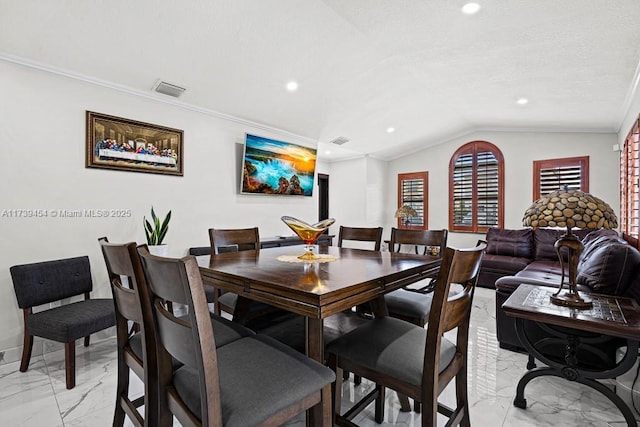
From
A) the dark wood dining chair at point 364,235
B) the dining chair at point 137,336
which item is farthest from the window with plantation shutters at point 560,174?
the dining chair at point 137,336

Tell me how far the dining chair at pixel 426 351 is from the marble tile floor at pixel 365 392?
52cm

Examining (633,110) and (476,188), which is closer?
(633,110)

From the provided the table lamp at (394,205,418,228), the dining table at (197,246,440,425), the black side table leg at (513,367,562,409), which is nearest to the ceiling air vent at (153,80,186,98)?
the dining table at (197,246,440,425)

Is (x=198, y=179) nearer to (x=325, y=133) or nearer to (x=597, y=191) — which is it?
(x=325, y=133)

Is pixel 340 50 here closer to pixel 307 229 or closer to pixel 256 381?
pixel 307 229

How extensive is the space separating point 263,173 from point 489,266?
3636 mm

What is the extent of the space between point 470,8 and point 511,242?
3918 mm

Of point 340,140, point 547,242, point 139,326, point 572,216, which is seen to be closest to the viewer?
point 139,326

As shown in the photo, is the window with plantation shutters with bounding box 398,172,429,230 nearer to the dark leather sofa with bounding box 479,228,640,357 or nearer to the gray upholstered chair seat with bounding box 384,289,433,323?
the dark leather sofa with bounding box 479,228,640,357

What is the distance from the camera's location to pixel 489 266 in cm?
469

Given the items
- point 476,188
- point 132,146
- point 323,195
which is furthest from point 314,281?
point 323,195

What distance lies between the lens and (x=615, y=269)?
2.04 metres

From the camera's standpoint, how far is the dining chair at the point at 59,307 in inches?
82.0

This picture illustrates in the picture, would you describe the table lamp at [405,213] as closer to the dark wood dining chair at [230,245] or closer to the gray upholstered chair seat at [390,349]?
the dark wood dining chair at [230,245]
